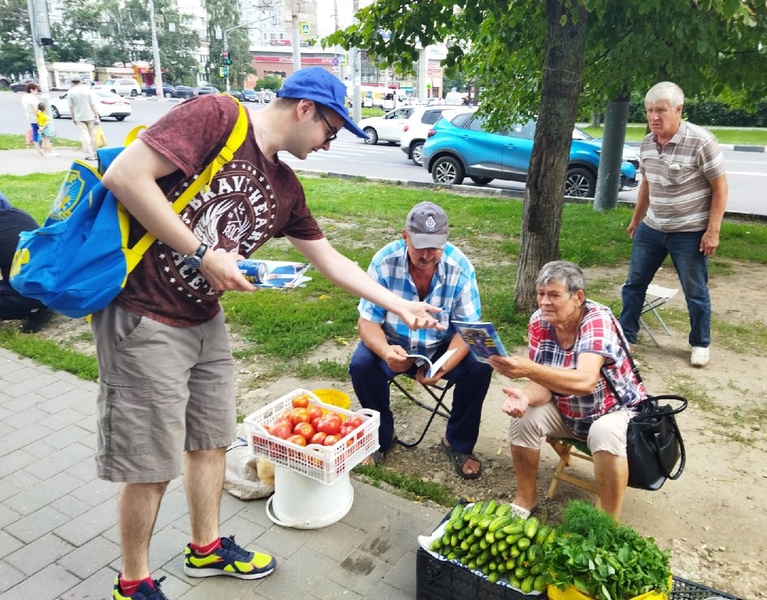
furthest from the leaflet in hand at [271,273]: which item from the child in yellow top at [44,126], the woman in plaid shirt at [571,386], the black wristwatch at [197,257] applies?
the child in yellow top at [44,126]

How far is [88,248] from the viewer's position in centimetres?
198

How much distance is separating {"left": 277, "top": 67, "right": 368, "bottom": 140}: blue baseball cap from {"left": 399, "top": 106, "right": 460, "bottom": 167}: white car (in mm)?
15623

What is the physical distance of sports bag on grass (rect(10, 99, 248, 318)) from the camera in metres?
1.99

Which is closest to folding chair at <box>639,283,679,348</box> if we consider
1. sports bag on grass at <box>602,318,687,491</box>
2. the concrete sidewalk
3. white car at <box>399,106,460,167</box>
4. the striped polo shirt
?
the striped polo shirt

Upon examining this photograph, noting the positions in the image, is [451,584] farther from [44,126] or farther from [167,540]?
[44,126]

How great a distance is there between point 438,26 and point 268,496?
4.42 m

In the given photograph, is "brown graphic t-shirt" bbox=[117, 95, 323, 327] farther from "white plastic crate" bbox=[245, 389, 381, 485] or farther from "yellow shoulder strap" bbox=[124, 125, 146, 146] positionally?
"white plastic crate" bbox=[245, 389, 381, 485]

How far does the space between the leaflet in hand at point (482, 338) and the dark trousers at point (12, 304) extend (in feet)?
13.3

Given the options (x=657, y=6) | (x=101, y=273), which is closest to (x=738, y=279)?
(x=657, y=6)

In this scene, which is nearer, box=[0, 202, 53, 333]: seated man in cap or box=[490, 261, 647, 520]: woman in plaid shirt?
box=[490, 261, 647, 520]: woman in plaid shirt

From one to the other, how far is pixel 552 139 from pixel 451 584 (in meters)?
3.69

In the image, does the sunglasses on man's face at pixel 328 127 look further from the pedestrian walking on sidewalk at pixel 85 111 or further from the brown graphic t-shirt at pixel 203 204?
the pedestrian walking on sidewalk at pixel 85 111

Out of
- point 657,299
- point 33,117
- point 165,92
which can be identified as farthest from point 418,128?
point 165,92

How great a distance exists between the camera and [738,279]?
268 inches
